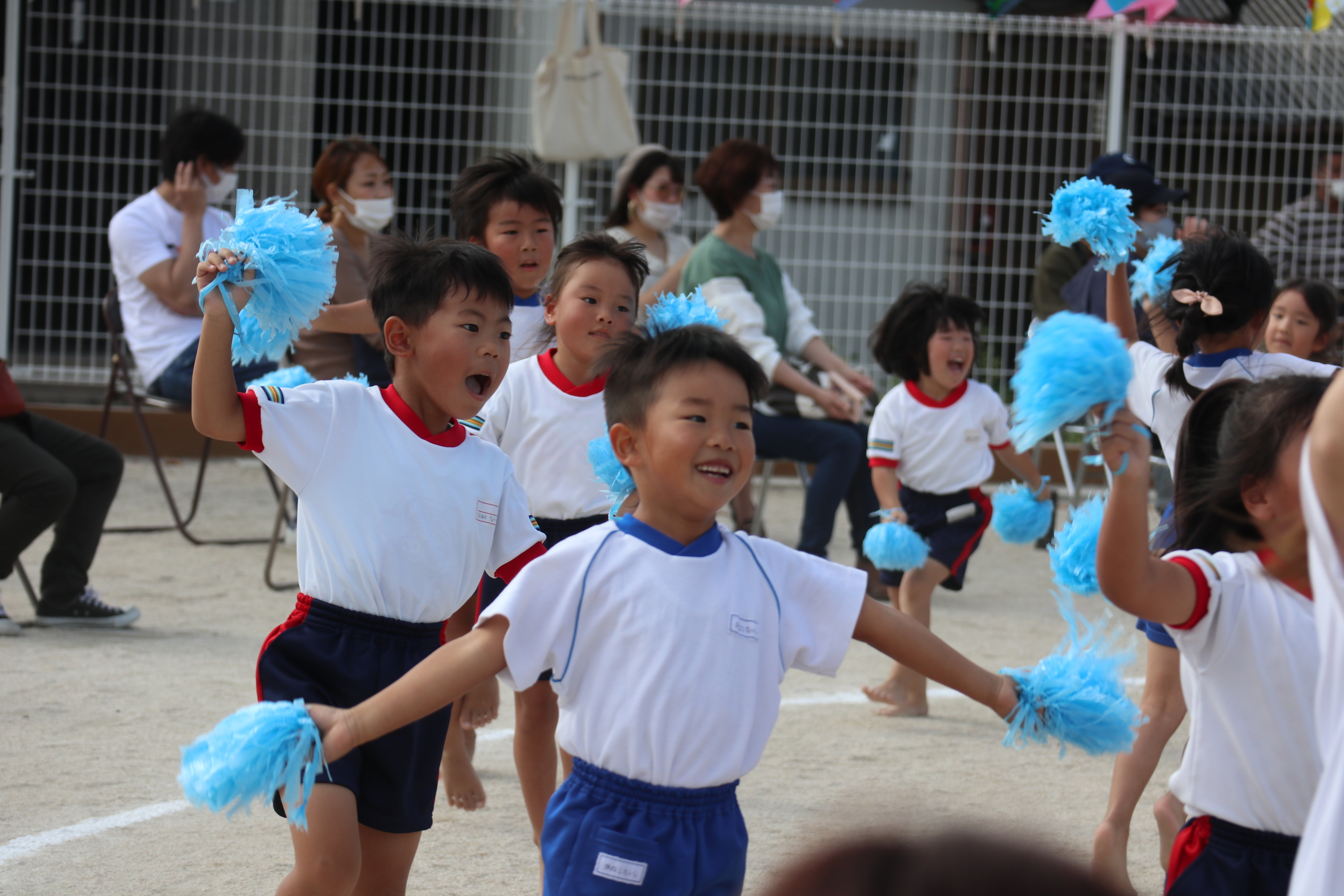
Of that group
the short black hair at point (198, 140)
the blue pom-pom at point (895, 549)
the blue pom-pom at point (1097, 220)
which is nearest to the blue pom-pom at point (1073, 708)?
the blue pom-pom at point (1097, 220)

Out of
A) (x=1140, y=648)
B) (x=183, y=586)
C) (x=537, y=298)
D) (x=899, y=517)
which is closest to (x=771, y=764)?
(x=899, y=517)

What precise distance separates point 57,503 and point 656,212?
3033 millimetres

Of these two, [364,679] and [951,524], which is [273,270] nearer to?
[364,679]

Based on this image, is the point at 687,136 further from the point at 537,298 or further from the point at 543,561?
the point at 543,561

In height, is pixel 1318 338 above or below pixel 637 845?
above

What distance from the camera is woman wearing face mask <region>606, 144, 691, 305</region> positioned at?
6.67 m

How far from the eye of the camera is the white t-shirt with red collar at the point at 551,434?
338cm

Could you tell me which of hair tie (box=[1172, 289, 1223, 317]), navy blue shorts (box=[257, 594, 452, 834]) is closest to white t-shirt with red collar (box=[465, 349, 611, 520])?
navy blue shorts (box=[257, 594, 452, 834])

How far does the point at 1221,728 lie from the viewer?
79.0 inches

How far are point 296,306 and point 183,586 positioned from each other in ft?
13.1

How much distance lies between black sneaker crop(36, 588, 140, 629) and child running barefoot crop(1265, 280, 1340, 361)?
4319mm

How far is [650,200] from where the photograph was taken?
6.70 meters

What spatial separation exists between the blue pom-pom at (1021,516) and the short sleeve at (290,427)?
9.71ft

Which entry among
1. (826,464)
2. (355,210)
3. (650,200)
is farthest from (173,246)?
(826,464)
